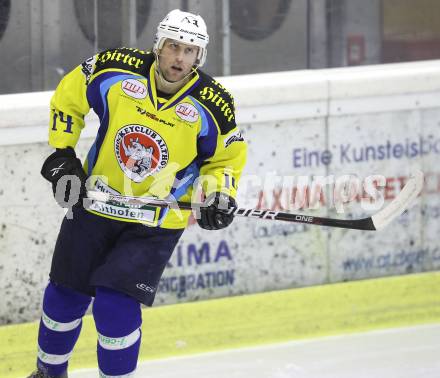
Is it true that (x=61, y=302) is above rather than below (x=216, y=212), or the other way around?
below

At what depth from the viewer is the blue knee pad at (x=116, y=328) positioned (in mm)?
3725

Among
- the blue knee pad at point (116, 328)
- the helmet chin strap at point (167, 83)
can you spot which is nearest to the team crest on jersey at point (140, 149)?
the helmet chin strap at point (167, 83)

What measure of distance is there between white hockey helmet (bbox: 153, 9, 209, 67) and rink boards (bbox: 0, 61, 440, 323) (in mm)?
1090

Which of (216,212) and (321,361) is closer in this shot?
(216,212)

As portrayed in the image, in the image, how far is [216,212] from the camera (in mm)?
3824

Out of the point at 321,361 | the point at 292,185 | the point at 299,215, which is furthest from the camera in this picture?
the point at 292,185

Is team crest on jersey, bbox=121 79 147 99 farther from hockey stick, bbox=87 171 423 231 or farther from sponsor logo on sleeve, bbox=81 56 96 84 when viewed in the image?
hockey stick, bbox=87 171 423 231

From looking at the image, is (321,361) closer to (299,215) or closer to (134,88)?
(299,215)

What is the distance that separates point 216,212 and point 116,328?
1.50ft

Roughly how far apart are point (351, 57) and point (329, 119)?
39cm

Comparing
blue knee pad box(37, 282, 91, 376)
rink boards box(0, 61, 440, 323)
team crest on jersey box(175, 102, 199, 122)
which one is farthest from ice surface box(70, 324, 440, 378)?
team crest on jersey box(175, 102, 199, 122)

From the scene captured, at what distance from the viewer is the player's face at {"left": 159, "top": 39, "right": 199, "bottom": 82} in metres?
3.70

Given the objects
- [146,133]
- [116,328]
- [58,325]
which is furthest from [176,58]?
[58,325]

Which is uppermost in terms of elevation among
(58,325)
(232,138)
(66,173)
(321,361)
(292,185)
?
(232,138)
